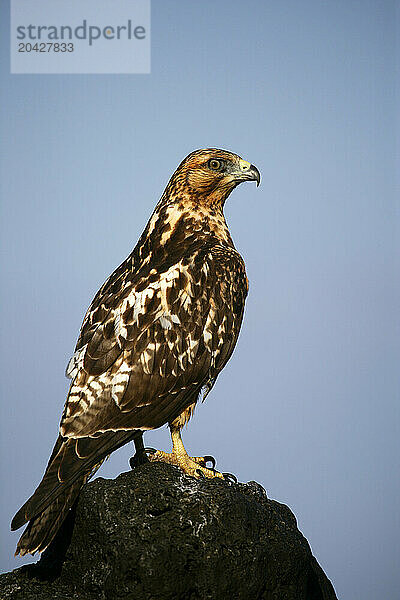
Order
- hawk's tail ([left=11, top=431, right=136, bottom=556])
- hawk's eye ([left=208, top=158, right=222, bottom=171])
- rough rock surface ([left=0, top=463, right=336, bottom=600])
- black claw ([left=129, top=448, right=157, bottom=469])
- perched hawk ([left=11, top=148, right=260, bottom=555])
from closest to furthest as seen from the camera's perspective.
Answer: hawk's tail ([left=11, top=431, right=136, bottom=556]) < rough rock surface ([left=0, top=463, right=336, bottom=600]) < perched hawk ([left=11, top=148, right=260, bottom=555]) < black claw ([left=129, top=448, right=157, bottom=469]) < hawk's eye ([left=208, top=158, right=222, bottom=171])

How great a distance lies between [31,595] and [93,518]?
0.82m

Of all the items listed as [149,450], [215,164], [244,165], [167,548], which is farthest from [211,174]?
[167,548]

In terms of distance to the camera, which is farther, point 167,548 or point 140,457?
point 140,457

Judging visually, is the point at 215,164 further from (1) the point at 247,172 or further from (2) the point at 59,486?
(2) the point at 59,486

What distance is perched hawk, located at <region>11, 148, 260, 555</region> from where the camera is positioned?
520 centimetres

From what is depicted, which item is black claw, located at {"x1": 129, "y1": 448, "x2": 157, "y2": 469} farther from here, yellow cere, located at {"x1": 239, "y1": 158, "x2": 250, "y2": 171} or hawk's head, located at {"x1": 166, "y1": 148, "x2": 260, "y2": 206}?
yellow cere, located at {"x1": 239, "y1": 158, "x2": 250, "y2": 171}

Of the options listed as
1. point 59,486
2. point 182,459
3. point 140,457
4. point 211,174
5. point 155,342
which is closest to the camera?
point 59,486

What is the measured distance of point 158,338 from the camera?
18.9 ft

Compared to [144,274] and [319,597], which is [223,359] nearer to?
[144,274]

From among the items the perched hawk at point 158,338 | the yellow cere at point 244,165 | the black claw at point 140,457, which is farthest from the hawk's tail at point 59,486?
the yellow cere at point 244,165

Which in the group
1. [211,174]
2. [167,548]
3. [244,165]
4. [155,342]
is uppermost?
[244,165]

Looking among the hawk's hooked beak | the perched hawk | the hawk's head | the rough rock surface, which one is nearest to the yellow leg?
the perched hawk

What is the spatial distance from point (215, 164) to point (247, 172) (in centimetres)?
32

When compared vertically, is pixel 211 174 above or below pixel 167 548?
above
